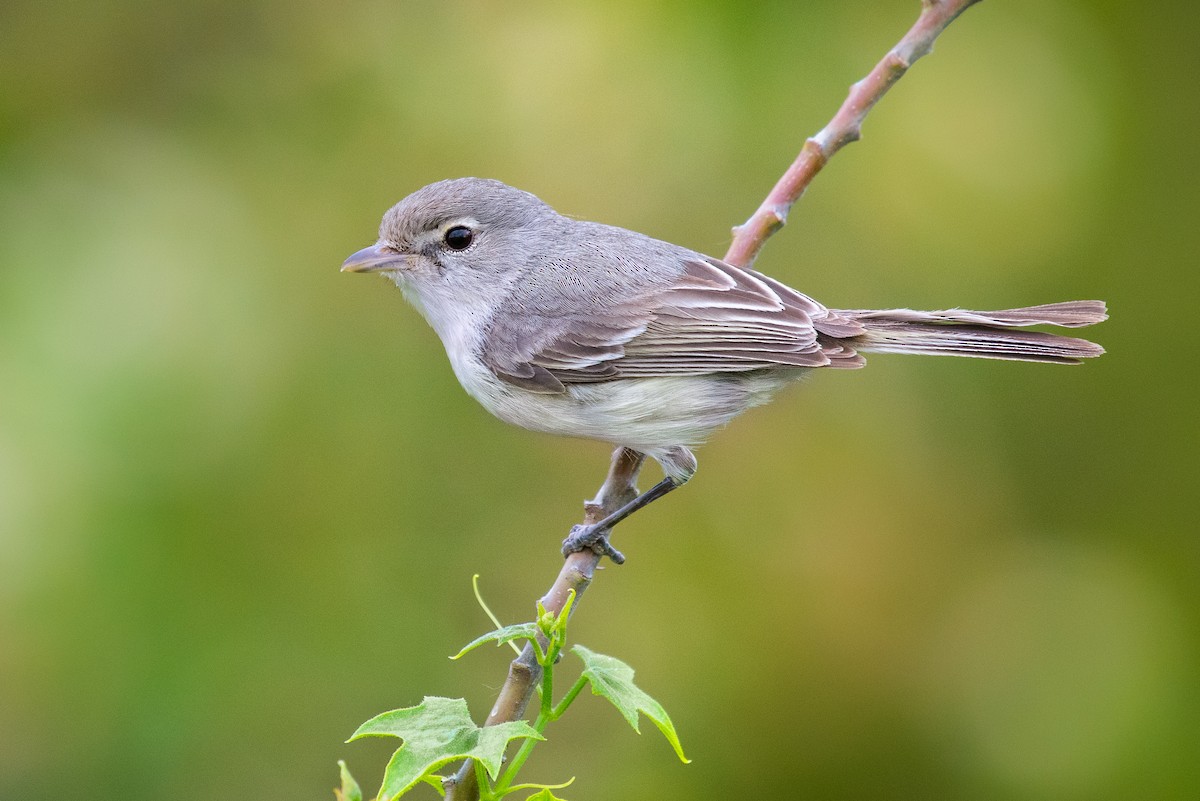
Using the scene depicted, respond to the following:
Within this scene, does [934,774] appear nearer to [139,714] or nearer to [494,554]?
[494,554]

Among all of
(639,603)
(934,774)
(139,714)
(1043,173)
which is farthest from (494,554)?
(1043,173)

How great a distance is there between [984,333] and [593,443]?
1.52 metres

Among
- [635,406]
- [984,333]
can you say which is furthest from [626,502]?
[984,333]

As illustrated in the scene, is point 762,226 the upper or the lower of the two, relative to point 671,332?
upper

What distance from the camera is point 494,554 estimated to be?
397cm

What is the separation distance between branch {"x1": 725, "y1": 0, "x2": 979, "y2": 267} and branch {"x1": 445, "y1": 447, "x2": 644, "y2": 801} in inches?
32.8

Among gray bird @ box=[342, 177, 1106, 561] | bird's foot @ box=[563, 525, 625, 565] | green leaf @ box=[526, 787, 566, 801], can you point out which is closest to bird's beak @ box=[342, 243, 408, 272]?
gray bird @ box=[342, 177, 1106, 561]

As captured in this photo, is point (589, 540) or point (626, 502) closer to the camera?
point (589, 540)

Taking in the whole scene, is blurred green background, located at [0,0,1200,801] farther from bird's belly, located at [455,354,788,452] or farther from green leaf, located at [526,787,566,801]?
green leaf, located at [526,787,566,801]

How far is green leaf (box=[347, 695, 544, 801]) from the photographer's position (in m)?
1.60

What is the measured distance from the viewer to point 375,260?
343 centimetres

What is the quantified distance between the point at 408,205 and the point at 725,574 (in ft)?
5.36

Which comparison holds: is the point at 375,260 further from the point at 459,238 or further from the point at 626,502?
the point at 626,502

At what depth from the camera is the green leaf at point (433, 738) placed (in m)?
1.60
